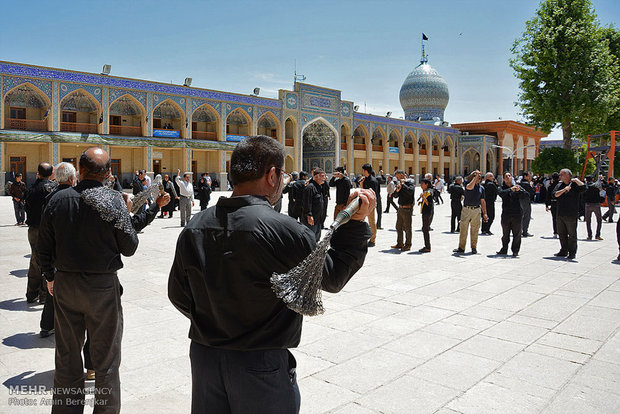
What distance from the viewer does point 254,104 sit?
3416 centimetres

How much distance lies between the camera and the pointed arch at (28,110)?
25.1 meters

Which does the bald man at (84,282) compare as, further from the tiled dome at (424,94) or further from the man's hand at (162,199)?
the tiled dome at (424,94)

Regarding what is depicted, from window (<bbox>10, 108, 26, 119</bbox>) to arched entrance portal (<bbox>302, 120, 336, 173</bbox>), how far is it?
1962 centimetres

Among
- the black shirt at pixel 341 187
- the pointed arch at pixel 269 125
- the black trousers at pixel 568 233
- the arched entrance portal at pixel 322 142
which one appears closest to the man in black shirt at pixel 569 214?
the black trousers at pixel 568 233

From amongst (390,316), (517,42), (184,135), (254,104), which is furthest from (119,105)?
(390,316)

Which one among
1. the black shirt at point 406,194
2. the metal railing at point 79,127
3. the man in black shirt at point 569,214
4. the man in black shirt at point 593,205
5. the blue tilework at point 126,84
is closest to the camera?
the man in black shirt at point 569,214

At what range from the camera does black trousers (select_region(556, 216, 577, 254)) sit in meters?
8.38

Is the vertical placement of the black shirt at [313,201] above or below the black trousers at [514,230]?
above

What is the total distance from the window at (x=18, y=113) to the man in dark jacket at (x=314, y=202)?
2432 cm

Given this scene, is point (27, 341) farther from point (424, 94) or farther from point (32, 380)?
point (424, 94)

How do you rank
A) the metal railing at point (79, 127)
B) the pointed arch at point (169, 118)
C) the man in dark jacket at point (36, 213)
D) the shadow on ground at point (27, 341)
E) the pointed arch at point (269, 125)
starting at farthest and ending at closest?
the pointed arch at point (269, 125)
the pointed arch at point (169, 118)
the metal railing at point (79, 127)
the man in dark jacket at point (36, 213)
the shadow on ground at point (27, 341)

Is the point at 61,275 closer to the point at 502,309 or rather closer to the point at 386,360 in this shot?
the point at 386,360

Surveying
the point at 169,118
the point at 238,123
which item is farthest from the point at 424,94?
the point at 169,118

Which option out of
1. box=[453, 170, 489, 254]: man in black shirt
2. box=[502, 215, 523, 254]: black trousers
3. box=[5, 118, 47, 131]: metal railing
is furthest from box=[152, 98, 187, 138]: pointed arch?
box=[502, 215, 523, 254]: black trousers
